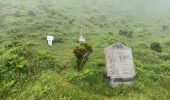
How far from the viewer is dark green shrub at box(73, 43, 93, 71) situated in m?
20.4

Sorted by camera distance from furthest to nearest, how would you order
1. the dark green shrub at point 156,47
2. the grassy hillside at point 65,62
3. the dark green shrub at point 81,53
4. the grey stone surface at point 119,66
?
the dark green shrub at point 156,47 < the dark green shrub at point 81,53 < the grey stone surface at point 119,66 < the grassy hillside at point 65,62

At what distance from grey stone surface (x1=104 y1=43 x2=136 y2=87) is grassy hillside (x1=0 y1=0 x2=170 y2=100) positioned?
507 mm

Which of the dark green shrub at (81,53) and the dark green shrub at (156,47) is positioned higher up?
the dark green shrub at (81,53)

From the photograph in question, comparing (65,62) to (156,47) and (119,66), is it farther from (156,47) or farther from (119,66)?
(156,47)

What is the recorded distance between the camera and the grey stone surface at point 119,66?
19.2 meters

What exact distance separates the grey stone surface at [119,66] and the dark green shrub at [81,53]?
4.87 feet

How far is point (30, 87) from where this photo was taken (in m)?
18.8

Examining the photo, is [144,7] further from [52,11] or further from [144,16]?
[52,11]

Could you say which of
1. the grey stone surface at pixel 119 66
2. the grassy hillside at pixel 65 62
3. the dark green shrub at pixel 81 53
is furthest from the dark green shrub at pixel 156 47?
the dark green shrub at pixel 81 53

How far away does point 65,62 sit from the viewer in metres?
23.0

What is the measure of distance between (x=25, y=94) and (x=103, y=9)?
42.9 m

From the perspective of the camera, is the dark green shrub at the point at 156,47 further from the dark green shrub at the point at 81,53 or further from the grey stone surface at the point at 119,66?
the dark green shrub at the point at 81,53

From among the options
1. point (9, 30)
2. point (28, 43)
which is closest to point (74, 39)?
point (28, 43)

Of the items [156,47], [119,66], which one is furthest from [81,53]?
[156,47]
